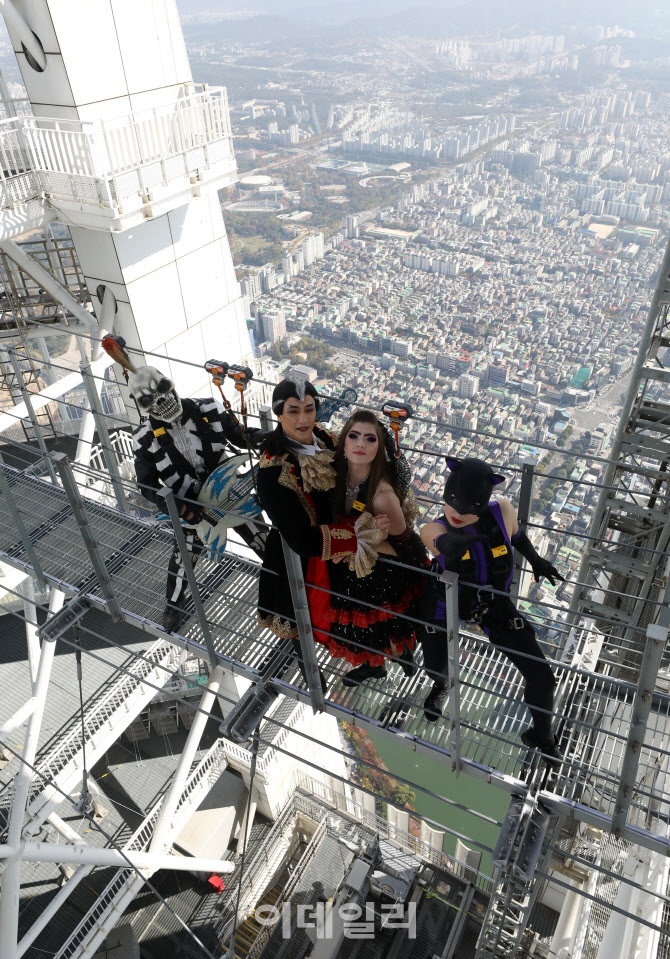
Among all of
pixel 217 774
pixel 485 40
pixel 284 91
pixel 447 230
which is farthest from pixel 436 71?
pixel 217 774

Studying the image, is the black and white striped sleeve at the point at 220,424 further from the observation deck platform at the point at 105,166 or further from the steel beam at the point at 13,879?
the steel beam at the point at 13,879

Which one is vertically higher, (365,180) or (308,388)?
(308,388)

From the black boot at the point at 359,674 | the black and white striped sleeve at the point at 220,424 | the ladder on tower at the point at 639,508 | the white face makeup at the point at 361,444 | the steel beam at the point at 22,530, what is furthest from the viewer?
the ladder on tower at the point at 639,508

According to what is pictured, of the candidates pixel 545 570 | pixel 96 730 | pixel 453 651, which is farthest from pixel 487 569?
pixel 96 730

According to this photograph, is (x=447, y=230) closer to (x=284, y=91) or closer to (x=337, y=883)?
(x=284, y=91)

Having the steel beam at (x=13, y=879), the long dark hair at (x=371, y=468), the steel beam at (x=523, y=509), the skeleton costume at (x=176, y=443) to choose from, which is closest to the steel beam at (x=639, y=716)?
the steel beam at (x=523, y=509)

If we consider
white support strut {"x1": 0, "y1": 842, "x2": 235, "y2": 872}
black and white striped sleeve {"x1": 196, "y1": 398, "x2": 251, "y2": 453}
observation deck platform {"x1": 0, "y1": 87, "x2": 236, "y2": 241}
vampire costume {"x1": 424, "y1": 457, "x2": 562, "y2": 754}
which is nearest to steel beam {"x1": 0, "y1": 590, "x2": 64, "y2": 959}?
white support strut {"x1": 0, "y1": 842, "x2": 235, "y2": 872}

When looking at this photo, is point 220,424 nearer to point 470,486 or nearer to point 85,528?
point 85,528
